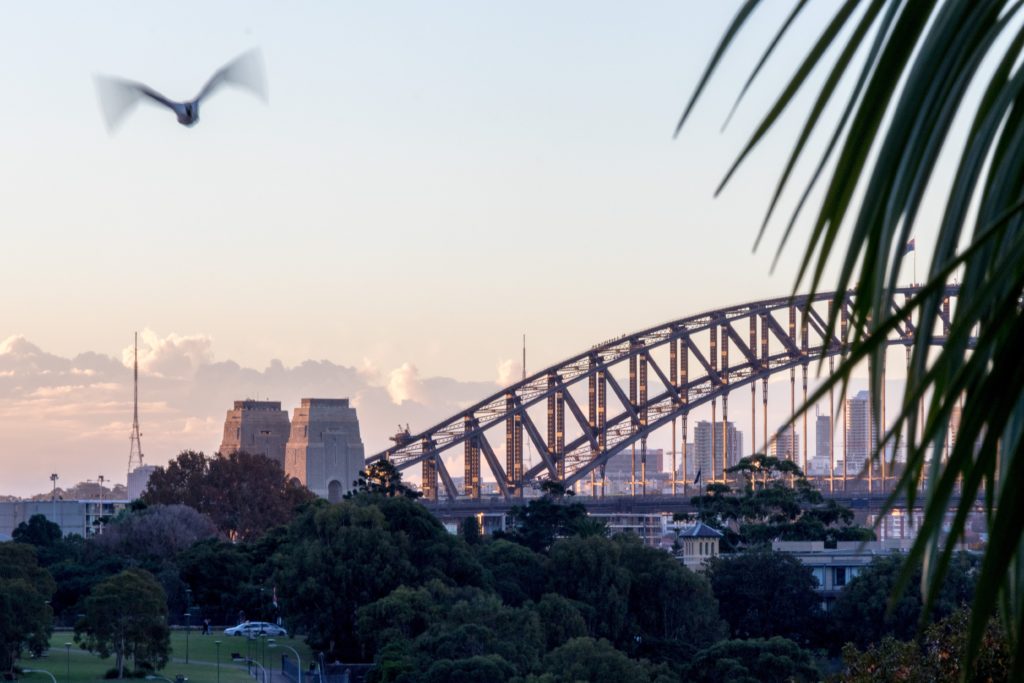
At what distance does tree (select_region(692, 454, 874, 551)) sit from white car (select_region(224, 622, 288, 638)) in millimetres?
41951

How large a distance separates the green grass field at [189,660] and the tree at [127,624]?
1.23 metres

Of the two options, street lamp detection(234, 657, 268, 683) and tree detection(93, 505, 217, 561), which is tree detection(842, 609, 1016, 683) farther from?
tree detection(93, 505, 217, 561)

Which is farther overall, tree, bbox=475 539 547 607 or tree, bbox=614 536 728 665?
tree, bbox=475 539 547 607

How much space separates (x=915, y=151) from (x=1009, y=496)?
1.27 meters

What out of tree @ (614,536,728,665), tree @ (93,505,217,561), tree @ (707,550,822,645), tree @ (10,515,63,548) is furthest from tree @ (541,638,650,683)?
tree @ (10,515,63,548)

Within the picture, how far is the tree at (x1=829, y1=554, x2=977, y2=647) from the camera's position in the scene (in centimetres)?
11950

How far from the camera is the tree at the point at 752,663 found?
9400 cm

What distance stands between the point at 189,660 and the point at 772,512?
70970 millimetres

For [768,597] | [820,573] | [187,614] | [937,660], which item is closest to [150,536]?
[187,614]

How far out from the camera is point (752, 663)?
315 ft

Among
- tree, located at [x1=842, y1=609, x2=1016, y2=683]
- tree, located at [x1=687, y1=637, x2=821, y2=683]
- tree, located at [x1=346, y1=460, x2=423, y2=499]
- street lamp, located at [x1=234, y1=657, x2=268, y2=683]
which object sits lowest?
street lamp, located at [x1=234, y1=657, x2=268, y2=683]

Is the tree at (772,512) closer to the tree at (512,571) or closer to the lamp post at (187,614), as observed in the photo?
the tree at (512,571)

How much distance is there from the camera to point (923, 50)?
20.2 feet

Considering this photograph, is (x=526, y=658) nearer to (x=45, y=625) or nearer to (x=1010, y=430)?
(x=45, y=625)
